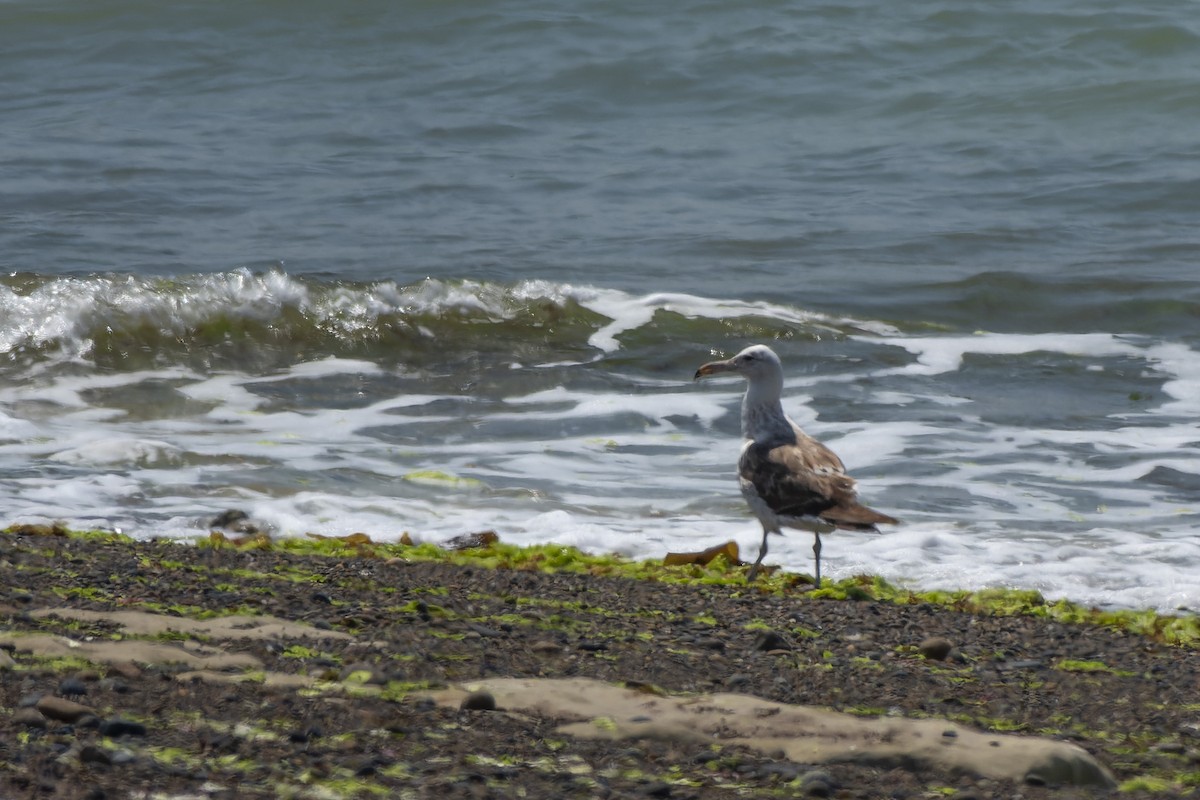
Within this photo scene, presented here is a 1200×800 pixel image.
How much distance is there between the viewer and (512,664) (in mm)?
4066

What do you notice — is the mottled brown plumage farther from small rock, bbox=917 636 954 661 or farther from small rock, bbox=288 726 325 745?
small rock, bbox=288 726 325 745

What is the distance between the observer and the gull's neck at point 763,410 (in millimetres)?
6387

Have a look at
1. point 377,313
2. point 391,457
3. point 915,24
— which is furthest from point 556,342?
point 915,24

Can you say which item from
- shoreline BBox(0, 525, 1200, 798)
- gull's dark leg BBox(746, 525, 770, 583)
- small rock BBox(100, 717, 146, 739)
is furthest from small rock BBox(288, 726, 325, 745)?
gull's dark leg BBox(746, 525, 770, 583)

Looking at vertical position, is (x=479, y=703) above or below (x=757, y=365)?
below

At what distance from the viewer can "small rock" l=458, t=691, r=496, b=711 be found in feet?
11.7

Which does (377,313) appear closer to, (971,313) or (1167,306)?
(971,313)

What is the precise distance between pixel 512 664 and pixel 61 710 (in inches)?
49.6

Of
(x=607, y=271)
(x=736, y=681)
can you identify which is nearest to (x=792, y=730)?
(x=736, y=681)

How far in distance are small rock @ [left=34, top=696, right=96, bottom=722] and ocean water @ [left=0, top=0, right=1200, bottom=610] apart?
3.22 metres

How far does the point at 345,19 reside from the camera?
67.8ft

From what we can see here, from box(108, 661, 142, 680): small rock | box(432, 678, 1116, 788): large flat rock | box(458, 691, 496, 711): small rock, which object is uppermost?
box(108, 661, 142, 680): small rock

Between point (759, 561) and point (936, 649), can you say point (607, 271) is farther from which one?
point (936, 649)

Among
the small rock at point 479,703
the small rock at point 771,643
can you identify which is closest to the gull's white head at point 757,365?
the small rock at point 771,643
